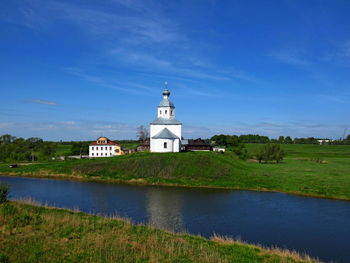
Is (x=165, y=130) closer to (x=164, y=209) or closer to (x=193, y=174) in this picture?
(x=193, y=174)

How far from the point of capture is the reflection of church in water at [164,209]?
76.2 feet

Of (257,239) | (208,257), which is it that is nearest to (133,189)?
(257,239)

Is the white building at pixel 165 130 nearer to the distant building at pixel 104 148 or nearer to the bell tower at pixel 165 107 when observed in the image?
the bell tower at pixel 165 107

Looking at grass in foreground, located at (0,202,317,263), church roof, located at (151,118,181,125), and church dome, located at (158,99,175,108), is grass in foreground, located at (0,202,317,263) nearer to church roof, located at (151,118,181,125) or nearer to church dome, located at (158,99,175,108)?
church roof, located at (151,118,181,125)

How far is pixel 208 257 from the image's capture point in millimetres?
13242

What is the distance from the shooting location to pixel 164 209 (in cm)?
2853

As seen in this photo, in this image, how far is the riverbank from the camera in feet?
128

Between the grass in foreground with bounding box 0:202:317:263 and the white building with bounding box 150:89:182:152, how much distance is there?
41.6 m

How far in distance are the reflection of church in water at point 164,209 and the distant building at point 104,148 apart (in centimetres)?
4401

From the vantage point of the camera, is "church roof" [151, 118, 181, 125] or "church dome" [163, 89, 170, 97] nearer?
"church roof" [151, 118, 181, 125]

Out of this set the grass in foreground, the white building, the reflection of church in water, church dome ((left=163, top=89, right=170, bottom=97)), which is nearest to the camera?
the grass in foreground

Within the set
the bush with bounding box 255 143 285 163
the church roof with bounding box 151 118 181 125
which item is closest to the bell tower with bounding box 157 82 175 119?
the church roof with bounding box 151 118 181 125

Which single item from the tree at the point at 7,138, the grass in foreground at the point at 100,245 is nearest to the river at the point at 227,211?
the grass in foreground at the point at 100,245

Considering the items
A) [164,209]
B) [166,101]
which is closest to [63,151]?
[166,101]
